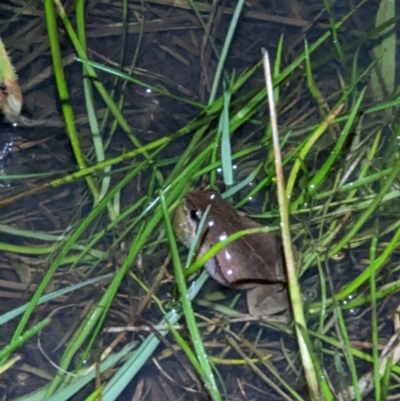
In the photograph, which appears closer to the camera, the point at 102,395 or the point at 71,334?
the point at 102,395

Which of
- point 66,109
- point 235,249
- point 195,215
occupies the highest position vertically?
point 66,109

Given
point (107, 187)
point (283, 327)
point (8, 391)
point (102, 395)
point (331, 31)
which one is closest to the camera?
point (102, 395)

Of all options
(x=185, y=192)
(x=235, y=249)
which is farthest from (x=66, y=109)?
(x=235, y=249)

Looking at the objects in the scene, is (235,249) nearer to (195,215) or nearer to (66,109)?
(195,215)

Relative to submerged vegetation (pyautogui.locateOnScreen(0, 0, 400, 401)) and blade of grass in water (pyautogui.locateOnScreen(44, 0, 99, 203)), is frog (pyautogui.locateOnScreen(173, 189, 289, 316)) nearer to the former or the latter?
submerged vegetation (pyautogui.locateOnScreen(0, 0, 400, 401))

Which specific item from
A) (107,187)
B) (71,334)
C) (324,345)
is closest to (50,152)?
(107,187)

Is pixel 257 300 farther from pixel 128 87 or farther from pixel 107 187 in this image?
pixel 128 87

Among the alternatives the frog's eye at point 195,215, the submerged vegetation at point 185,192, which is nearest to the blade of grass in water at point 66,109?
the submerged vegetation at point 185,192
